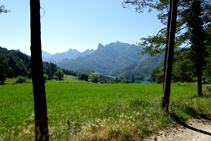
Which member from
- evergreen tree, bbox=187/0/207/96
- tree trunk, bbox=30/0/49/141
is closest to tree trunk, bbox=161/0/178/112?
evergreen tree, bbox=187/0/207/96

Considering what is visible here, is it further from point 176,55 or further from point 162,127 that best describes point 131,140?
point 176,55

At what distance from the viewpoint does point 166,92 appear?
6.26m

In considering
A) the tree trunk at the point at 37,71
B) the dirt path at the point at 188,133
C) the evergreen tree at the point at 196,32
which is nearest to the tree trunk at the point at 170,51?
the dirt path at the point at 188,133

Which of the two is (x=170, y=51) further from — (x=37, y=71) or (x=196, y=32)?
(x=196, y=32)

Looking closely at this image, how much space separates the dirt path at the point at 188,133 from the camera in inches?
159

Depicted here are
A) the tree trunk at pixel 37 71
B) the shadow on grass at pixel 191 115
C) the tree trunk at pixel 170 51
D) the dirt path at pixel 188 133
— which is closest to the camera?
the tree trunk at pixel 37 71

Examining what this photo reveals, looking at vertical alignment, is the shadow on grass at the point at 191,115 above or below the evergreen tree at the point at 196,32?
below

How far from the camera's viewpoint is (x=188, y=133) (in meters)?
4.42

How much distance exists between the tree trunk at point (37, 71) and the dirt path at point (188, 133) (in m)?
3.61

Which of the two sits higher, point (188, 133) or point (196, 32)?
point (196, 32)

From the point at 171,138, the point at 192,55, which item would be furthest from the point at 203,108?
the point at 192,55

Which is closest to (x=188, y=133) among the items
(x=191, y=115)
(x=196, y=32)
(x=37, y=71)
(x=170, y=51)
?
(x=191, y=115)

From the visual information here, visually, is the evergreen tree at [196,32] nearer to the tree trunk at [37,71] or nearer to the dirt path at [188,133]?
the dirt path at [188,133]

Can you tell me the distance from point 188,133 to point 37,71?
233 inches
